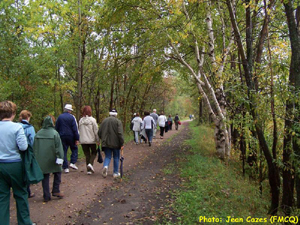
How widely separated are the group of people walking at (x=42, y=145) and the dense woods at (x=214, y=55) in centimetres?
358

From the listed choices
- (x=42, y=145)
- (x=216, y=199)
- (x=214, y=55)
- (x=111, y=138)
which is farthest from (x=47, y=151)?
(x=214, y=55)

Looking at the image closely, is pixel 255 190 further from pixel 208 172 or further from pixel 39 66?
pixel 39 66

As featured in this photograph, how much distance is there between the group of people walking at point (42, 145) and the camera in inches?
142

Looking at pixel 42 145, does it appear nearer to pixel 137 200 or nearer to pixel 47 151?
pixel 47 151

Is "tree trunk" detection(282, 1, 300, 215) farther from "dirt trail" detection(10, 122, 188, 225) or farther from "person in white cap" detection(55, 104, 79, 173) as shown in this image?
"person in white cap" detection(55, 104, 79, 173)

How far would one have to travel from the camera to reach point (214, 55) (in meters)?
10.8

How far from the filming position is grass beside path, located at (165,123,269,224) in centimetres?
467

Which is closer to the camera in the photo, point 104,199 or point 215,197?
point 104,199

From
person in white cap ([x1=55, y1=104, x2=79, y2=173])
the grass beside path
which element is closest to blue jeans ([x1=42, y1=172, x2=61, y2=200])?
person in white cap ([x1=55, y1=104, x2=79, y2=173])

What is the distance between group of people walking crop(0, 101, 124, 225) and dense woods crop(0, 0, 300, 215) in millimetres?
3577

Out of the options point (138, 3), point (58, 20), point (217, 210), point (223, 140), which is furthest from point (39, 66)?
point (217, 210)

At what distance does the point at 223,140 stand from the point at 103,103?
18.3 metres

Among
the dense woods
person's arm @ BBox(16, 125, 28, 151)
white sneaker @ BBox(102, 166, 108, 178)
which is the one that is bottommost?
white sneaker @ BBox(102, 166, 108, 178)

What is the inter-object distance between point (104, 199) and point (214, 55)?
8105mm
